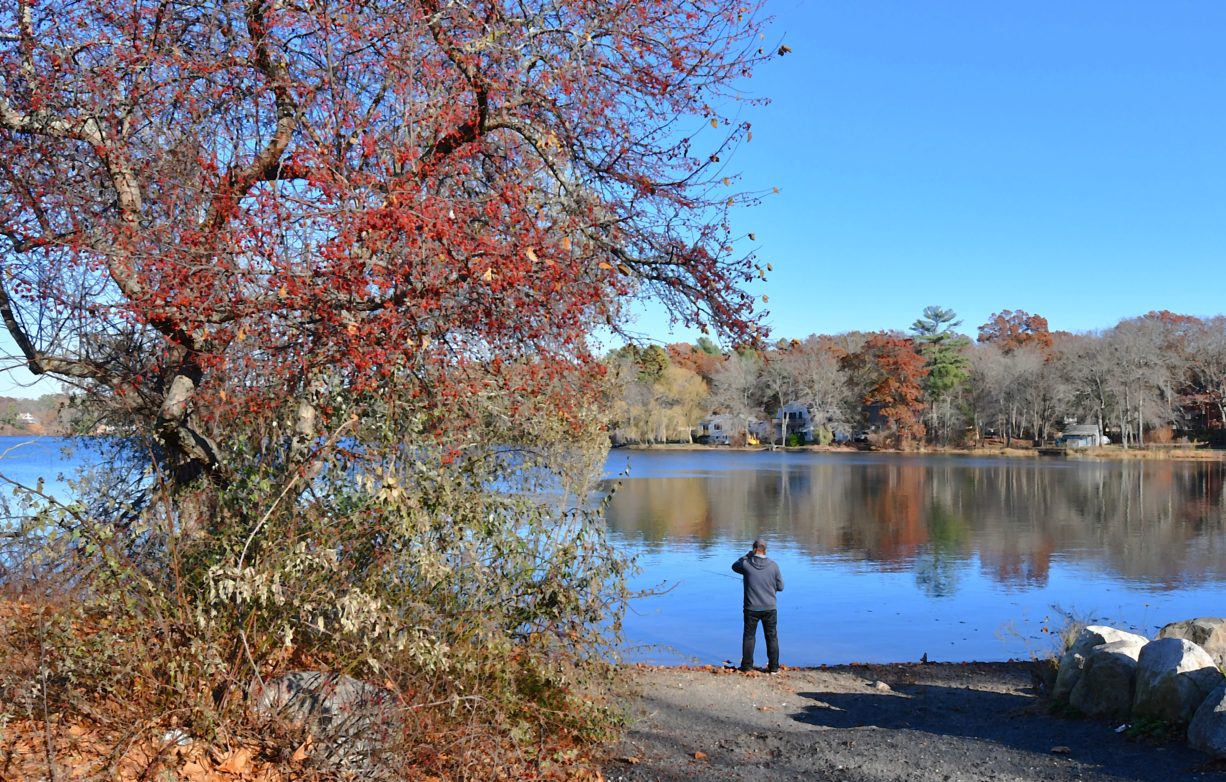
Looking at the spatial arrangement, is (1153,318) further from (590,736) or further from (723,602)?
(590,736)

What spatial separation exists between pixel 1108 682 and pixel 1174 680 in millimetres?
941

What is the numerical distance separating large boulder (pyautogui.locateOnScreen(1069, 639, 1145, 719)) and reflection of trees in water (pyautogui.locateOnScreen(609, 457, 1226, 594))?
1258 centimetres

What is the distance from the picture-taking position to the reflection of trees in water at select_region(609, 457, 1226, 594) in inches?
986

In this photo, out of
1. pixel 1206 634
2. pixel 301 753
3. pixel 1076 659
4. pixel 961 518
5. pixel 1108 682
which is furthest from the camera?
pixel 961 518

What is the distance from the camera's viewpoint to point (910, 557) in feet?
84.6

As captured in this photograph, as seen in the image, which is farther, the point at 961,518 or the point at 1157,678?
the point at 961,518

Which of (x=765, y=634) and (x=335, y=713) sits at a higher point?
(x=335, y=713)

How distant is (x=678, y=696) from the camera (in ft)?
32.0

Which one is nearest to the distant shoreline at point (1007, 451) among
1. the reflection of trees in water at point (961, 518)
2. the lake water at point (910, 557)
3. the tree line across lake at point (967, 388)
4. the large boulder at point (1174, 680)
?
the tree line across lake at point (967, 388)

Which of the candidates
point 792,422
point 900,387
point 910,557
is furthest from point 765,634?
point 792,422

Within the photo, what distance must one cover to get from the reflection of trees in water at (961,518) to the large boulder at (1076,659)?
39.0 ft

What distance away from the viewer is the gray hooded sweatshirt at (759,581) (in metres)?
12.0

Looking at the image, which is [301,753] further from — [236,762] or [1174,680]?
[1174,680]

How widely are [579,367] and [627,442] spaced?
7652 centimetres
